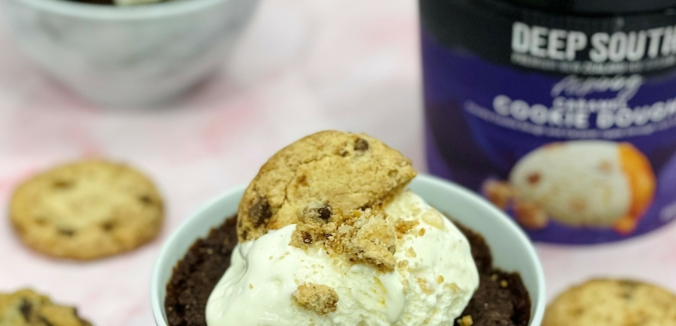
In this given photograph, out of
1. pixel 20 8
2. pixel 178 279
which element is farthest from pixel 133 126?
pixel 178 279

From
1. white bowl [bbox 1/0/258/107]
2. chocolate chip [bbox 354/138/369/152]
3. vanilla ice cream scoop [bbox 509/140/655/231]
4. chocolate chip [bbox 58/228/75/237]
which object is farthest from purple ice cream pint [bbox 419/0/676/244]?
chocolate chip [bbox 58/228/75/237]

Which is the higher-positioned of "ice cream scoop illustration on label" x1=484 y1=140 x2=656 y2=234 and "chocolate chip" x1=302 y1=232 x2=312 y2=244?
"chocolate chip" x1=302 y1=232 x2=312 y2=244

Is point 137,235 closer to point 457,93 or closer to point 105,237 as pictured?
point 105,237

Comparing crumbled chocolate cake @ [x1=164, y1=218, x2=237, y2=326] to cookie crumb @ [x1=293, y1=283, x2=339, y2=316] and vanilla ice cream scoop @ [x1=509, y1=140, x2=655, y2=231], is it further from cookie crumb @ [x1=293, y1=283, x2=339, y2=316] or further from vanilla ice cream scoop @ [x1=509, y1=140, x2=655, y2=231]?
vanilla ice cream scoop @ [x1=509, y1=140, x2=655, y2=231]

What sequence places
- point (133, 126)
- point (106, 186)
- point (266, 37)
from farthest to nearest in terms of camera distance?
point (266, 37)
point (133, 126)
point (106, 186)

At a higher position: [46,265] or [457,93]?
[457,93]

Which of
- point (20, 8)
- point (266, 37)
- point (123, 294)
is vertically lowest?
point (123, 294)

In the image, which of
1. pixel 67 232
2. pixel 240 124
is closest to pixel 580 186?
pixel 240 124

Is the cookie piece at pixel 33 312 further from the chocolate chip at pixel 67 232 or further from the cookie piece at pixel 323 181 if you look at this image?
the cookie piece at pixel 323 181
